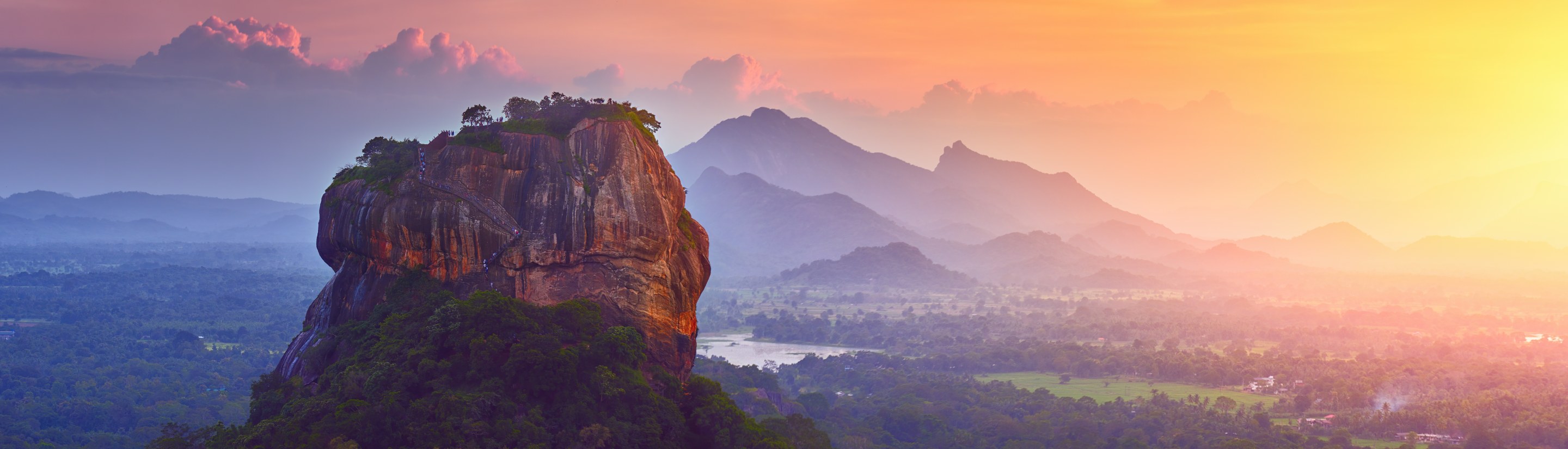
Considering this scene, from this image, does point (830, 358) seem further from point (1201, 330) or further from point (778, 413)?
point (1201, 330)

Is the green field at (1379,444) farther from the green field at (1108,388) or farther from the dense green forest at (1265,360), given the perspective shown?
the green field at (1108,388)

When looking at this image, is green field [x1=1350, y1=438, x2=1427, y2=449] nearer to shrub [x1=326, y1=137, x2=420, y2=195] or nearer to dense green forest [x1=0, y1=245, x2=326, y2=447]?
shrub [x1=326, y1=137, x2=420, y2=195]

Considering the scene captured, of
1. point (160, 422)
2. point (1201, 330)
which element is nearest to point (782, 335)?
point (1201, 330)

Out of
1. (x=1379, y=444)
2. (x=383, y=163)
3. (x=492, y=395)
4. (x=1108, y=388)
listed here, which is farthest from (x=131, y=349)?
(x=1379, y=444)

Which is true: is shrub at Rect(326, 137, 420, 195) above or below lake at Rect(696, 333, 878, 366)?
above

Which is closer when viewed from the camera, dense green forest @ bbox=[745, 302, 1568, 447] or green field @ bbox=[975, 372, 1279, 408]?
dense green forest @ bbox=[745, 302, 1568, 447]

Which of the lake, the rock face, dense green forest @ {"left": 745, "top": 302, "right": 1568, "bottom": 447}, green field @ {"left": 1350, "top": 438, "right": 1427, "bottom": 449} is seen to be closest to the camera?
the rock face

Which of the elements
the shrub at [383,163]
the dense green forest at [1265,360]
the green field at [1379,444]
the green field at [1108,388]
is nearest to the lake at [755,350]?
the dense green forest at [1265,360]

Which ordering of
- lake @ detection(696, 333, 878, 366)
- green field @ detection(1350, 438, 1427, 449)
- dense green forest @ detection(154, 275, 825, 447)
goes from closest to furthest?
dense green forest @ detection(154, 275, 825, 447)
green field @ detection(1350, 438, 1427, 449)
lake @ detection(696, 333, 878, 366)

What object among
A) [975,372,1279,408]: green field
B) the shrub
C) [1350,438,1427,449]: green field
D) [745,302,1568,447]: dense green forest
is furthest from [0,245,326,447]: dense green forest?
[1350,438,1427,449]: green field
